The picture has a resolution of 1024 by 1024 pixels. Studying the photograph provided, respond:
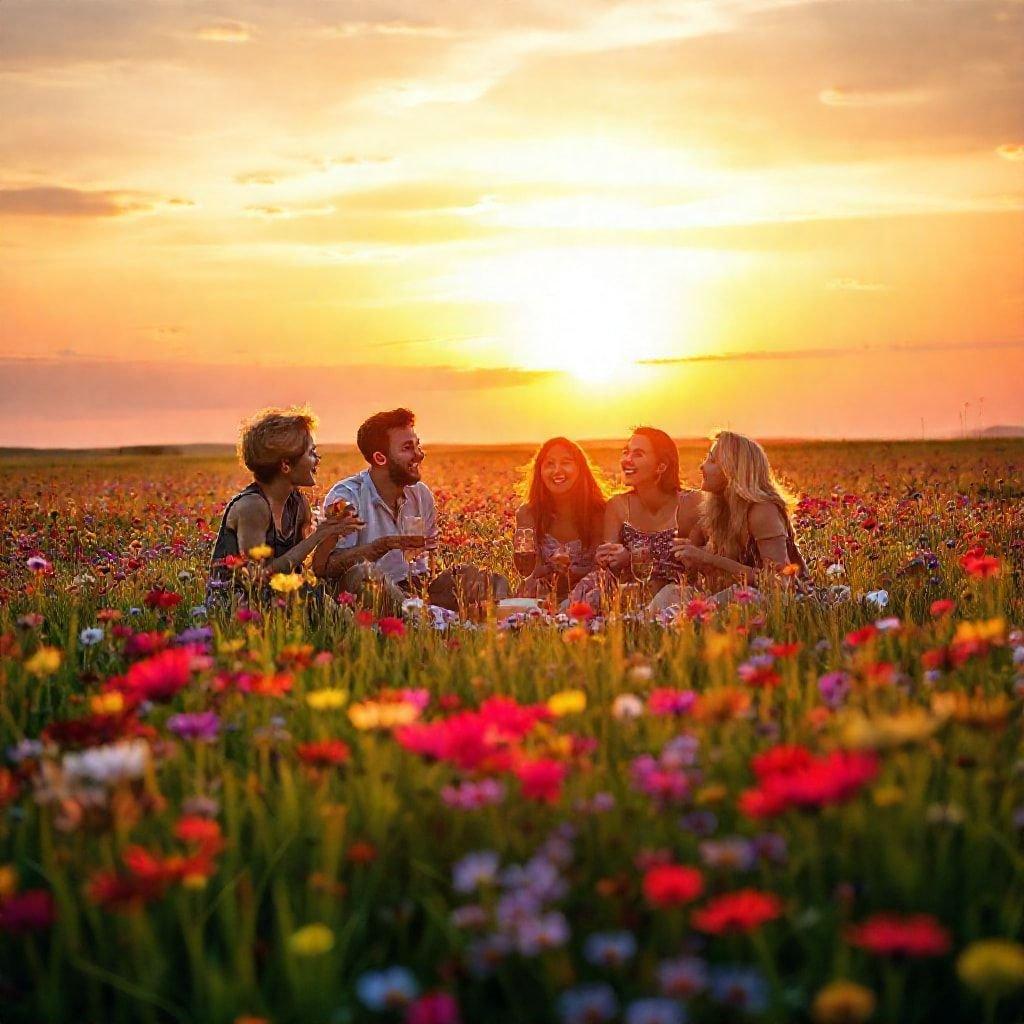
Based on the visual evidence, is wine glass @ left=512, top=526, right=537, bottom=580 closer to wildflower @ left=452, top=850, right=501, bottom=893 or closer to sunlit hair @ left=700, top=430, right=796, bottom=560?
sunlit hair @ left=700, top=430, right=796, bottom=560

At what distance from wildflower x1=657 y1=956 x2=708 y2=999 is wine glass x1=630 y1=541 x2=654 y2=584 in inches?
260

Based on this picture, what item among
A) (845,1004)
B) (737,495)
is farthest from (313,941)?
(737,495)

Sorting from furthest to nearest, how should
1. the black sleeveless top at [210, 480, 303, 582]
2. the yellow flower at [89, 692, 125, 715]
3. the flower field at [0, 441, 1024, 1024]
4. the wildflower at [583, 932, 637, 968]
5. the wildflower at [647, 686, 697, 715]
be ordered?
the black sleeveless top at [210, 480, 303, 582] < the yellow flower at [89, 692, 125, 715] < the wildflower at [647, 686, 697, 715] < the flower field at [0, 441, 1024, 1024] < the wildflower at [583, 932, 637, 968]

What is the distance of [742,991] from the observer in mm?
2324

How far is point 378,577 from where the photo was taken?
7.89 metres

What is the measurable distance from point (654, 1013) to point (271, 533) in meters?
6.30

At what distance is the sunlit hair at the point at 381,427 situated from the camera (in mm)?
9406

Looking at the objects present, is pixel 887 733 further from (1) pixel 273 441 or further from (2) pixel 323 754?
(1) pixel 273 441

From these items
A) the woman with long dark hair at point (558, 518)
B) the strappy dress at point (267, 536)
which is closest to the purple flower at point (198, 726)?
the strappy dress at point (267, 536)

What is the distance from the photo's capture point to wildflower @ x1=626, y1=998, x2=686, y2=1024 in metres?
2.24

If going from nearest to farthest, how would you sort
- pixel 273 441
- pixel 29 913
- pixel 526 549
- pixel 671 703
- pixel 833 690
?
pixel 29 913
pixel 671 703
pixel 833 690
pixel 273 441
pixel 526 549

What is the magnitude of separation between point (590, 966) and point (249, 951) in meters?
0.73

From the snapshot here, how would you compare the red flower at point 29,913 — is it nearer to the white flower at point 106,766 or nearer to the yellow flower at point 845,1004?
the white flower at point 106,766

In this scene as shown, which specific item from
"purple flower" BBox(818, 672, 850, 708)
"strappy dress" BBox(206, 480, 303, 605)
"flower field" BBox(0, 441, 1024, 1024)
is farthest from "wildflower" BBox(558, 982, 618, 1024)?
"strappy dress" BBox(206, 480, 303, 605)
